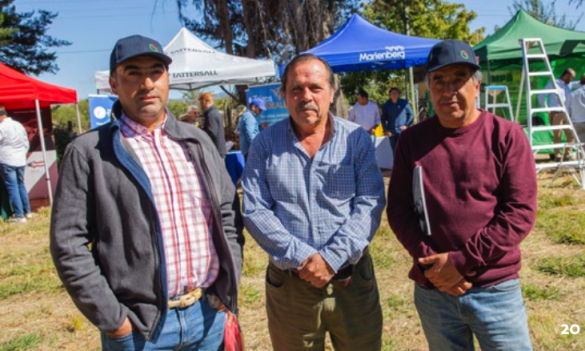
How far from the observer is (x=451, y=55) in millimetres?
1989

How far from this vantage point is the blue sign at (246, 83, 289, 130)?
1130cm

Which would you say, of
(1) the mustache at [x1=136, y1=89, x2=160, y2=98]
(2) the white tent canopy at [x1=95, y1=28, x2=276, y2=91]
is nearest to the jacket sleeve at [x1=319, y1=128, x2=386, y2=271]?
(1) the mustache at [x1=136, y1=89, x2=160, y2=98]

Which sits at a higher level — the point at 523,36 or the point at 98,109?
the point at 523,36

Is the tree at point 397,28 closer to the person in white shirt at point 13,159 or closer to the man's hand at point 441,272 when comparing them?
the person in white shirt at point 13,159

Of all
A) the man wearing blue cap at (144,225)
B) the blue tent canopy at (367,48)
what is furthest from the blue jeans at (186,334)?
the blue tent canopy at (367,48)

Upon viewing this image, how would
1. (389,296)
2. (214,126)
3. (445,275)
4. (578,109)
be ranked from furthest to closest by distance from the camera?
(578,109)
(214,126)
(389,296)
(445,275)

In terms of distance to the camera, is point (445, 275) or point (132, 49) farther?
point (445, 275)

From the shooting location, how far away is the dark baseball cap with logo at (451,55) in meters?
1.99

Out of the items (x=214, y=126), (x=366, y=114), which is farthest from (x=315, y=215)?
(x=366, y=114)

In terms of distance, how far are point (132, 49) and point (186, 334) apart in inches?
42.6

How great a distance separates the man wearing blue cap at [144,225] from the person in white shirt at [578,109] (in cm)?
875

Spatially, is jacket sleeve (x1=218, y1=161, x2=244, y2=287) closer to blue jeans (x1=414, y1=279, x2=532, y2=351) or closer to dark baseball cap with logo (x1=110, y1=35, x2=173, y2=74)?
dark baseball cap with logo (x1=110, y1=35, x2=173, y2=74)

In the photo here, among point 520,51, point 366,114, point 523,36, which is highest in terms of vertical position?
point 523,36

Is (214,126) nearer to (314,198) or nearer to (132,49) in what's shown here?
(314,198)
